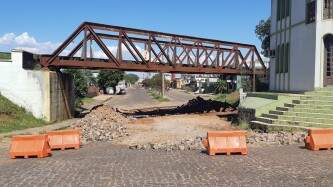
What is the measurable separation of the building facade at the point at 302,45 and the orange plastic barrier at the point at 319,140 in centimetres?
1185

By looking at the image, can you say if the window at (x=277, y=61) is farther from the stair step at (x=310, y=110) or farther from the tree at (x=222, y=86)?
the tree at (x=222, y=86)

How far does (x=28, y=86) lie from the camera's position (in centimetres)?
3244

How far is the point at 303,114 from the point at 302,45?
7.09 m

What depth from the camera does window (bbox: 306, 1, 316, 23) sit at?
98.1 ft

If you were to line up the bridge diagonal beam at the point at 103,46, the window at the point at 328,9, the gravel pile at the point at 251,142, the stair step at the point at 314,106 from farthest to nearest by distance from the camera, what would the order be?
the bridge diagonal beam at the point at 103,46
the window at the point at 328,9
the stair step at the point at 314,106
the gravel pile at the point at 251,142

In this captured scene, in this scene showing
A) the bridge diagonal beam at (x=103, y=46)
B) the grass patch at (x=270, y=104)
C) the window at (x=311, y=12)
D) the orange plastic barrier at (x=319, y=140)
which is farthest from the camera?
the bridge diagonal beam at (x=103, y=46)

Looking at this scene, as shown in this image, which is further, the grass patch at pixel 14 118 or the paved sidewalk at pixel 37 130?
the grass patch at pixel 14 118

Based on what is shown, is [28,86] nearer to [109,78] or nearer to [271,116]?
[271,116]

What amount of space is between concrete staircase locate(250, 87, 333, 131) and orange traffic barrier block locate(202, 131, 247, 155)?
24.2ft

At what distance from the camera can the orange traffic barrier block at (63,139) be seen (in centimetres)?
1928

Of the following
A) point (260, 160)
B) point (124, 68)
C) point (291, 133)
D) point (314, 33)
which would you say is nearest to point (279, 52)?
point (314, 33)

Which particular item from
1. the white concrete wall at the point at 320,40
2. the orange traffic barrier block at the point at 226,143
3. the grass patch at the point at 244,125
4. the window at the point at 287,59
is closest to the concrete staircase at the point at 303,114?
the grass patch at the point at 244,125

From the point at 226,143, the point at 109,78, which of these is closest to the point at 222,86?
the point at 109,78

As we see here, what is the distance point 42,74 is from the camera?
3353 centimetres
